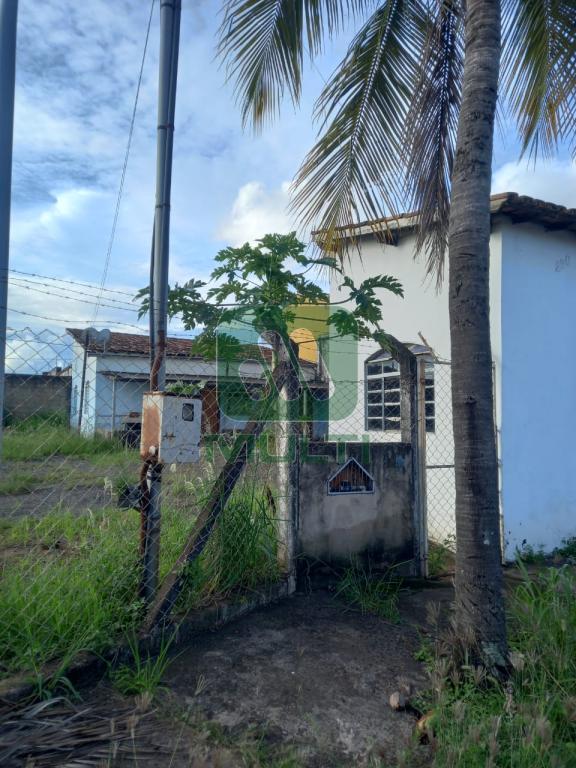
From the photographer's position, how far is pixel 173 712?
2.60m

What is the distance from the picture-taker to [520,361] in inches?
247

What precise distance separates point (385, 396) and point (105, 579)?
503cm

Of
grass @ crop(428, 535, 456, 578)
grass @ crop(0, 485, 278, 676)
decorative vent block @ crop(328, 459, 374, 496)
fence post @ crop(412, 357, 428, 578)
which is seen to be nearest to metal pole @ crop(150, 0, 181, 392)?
grass @ crop(0, 485, 278, 676)

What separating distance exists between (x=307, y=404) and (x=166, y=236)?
5.91ft

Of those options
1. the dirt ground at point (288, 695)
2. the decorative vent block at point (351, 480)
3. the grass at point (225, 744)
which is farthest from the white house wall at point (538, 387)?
the grass at point (225, 744)

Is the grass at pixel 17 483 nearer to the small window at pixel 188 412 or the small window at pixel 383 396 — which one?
the small window at pixel 383 396

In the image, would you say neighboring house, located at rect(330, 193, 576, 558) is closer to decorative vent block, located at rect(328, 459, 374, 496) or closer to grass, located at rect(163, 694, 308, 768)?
decorative vent block, located at rect(328, 459, 374, 496)

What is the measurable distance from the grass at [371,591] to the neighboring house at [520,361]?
2.02 metres

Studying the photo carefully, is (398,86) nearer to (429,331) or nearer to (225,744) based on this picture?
(429,331)

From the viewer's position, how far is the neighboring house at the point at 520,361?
6109 millimetres

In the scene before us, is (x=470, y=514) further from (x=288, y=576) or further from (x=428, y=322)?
(x=428, y=322)

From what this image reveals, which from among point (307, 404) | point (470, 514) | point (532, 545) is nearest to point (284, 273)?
point (307, 404)

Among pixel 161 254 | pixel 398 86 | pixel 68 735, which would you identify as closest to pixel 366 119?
pixel 398 86

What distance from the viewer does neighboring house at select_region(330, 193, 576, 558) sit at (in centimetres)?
611
